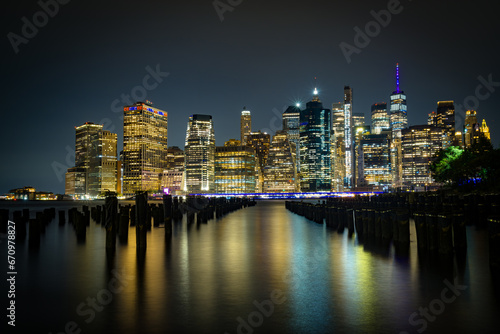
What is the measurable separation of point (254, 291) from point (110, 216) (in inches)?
444

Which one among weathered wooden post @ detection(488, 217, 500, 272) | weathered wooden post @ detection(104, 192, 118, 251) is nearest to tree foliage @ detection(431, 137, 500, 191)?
weathered wooden post @ detection(488, 217, 500, 272)

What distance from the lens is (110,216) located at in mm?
21375

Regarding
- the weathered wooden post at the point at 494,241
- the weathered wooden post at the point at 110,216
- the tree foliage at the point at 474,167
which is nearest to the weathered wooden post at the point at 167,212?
the weathered wooden post at the point at 110,216

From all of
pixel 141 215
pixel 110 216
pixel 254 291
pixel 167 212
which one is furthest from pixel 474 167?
pixel 254 291

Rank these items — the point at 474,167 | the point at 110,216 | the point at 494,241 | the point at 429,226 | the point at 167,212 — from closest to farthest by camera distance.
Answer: the point at 494,241 < the point at 429,226 < the point at 110,216 < the point at 167,212 < the point at 474,167

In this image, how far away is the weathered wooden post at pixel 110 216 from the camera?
20781 mm

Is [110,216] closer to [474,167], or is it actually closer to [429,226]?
[429,226]

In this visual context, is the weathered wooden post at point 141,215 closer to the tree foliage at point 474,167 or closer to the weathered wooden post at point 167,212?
the weathered wooden post at point 167,212

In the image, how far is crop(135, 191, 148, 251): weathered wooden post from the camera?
19.9 meters

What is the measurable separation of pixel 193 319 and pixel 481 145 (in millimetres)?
87462

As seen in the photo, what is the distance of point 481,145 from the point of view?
83000 millimetres

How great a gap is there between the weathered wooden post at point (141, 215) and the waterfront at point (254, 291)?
0.69m

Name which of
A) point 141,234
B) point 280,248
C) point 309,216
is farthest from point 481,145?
point 141,234

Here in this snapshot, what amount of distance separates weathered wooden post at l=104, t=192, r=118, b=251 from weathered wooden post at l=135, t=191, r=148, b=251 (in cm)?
129
